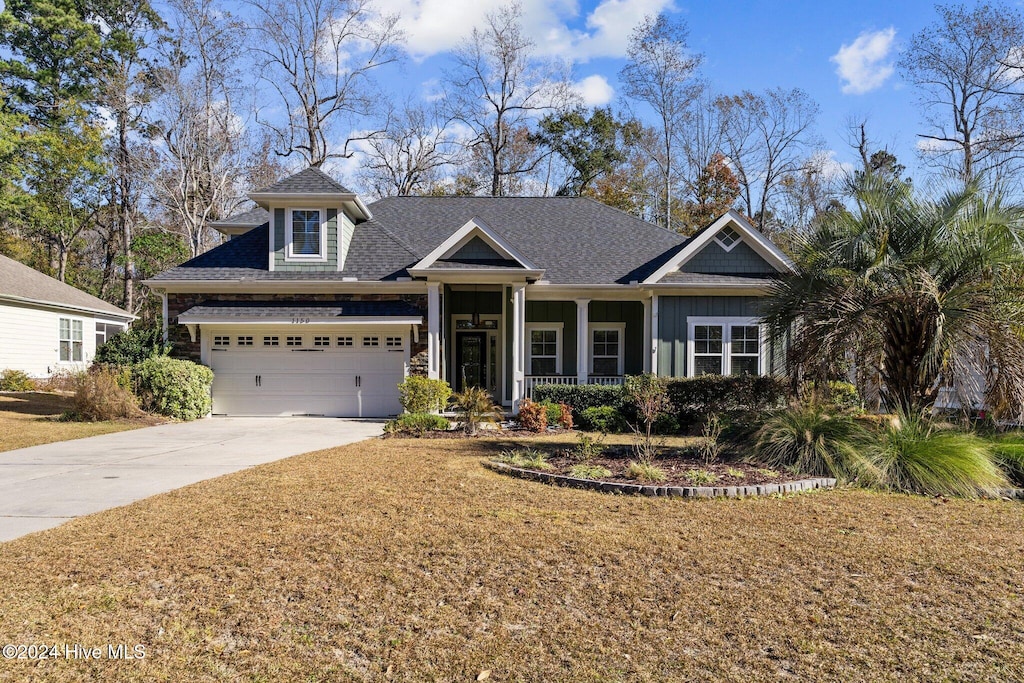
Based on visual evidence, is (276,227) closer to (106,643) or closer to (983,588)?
(106,643)

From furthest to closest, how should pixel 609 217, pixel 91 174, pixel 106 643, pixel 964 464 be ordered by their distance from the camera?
pixel 91 174 < pixel 609 217 < pixel 964 464 < pixel 106 643

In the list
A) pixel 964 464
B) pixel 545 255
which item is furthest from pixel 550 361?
pixel 964 464

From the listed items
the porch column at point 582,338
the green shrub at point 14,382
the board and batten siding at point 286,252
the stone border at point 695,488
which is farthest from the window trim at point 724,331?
the green shrub at point 14,382

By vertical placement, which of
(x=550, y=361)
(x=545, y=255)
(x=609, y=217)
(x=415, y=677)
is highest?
(x=609, y=217)

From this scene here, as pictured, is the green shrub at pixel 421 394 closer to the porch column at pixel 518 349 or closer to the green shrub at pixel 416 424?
the green shrub at pixel 416 424

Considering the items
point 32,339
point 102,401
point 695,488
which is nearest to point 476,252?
point 102,401

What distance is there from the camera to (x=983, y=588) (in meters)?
4.78

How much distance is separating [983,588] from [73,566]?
675 centimetres

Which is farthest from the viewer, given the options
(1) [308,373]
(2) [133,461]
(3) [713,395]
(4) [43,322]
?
(4) [43,322]

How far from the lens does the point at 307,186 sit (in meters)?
16.7

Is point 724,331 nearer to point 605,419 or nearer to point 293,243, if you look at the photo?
point 605,419

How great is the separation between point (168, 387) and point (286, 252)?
14.1 feet

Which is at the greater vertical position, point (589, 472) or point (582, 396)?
point (582, 396)

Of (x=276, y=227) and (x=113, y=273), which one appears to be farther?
(x=113, y=273)
